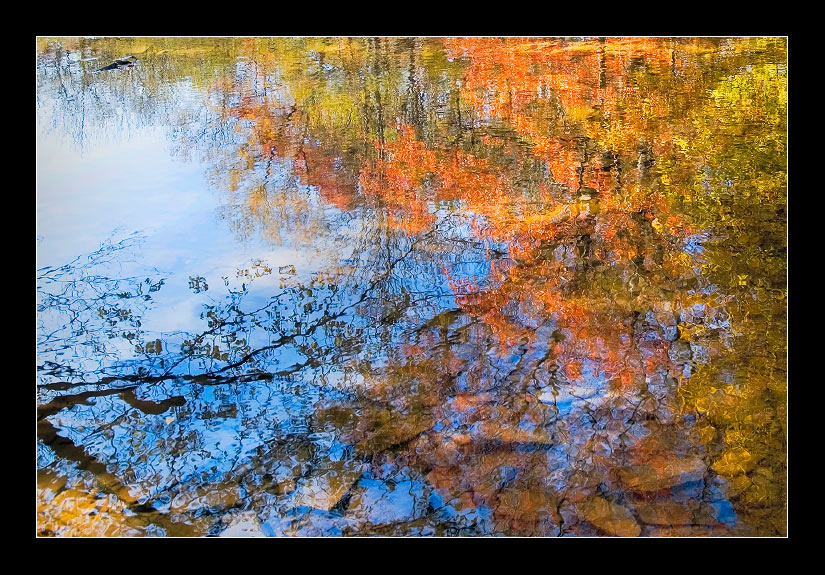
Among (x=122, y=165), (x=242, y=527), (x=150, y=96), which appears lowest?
(x=242, y=527)

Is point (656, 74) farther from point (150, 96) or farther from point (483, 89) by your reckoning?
point (150, 96)

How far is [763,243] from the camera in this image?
8.05ft

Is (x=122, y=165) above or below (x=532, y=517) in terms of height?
above

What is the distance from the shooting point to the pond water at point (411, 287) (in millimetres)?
2367

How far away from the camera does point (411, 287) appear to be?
2.44m

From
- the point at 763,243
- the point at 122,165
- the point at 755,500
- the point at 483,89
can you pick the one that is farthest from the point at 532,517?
the point at 122,165

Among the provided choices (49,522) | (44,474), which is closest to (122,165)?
(44,474)

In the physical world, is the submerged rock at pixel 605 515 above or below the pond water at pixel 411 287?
below

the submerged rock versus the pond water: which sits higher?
the pond water

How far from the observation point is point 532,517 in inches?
92.9

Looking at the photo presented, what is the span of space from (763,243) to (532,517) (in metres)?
1.21

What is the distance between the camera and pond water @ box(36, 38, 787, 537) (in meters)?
2.37

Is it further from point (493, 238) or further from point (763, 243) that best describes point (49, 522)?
point (763, 243)

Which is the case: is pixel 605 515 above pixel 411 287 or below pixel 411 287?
below
